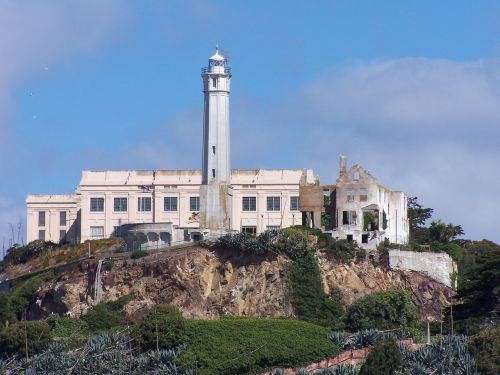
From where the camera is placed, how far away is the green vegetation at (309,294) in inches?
3206

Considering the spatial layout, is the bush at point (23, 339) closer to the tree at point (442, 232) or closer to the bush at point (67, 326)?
the bush at point (67, 326)

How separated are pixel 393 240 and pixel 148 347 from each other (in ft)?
74.4

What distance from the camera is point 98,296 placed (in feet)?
275

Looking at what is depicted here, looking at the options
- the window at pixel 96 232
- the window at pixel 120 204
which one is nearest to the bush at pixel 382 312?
the window at pixel 96 232

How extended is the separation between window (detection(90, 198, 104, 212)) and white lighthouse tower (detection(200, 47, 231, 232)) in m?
8.81

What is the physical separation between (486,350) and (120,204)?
34.6m

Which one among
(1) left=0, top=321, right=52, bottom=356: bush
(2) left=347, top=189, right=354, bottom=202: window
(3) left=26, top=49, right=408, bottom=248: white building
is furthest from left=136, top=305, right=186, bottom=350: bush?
(2) left=347, top=189, right=354, bottom=202: window

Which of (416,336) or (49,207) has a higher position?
(49,207)

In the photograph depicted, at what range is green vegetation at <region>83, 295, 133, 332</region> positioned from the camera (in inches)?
3135

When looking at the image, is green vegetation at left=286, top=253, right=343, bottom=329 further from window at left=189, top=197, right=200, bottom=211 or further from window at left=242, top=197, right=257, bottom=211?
window at left=189, top=197, right=200, bottom=211

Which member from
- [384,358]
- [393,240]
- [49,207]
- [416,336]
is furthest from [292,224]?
[384,358]

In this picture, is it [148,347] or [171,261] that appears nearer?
[148,347]

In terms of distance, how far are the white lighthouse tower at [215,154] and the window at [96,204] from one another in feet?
28.9

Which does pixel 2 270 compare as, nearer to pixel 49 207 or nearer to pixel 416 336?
pixel 49 207
